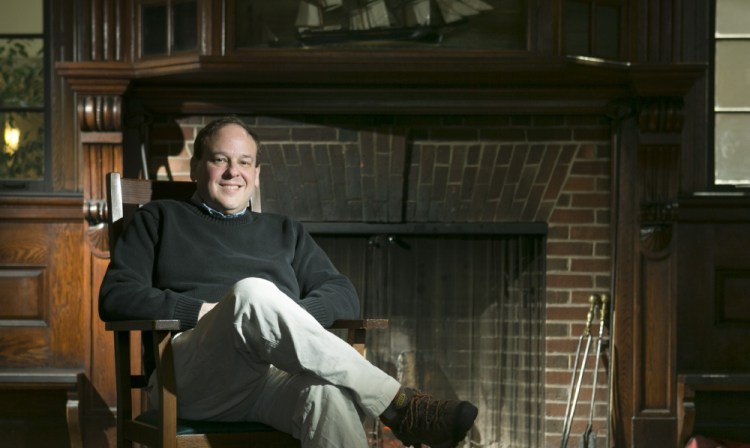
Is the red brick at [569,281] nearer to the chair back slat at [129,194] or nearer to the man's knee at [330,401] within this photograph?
the chair back slat at [129,194]

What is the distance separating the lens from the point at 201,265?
300 centimetres

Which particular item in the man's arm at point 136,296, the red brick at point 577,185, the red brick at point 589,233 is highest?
the red brick at point 577,185

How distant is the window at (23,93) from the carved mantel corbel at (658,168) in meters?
2.42

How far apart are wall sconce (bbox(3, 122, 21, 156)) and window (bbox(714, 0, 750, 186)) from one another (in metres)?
2.90

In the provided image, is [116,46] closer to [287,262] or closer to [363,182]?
[363,182]

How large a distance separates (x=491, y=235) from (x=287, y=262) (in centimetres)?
150

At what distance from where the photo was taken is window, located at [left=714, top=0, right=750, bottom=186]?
4.50 meters

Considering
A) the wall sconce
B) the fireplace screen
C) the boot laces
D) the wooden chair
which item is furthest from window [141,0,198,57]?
the boot laces

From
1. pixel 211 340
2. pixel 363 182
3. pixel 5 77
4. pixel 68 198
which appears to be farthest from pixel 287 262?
pixel 5 77

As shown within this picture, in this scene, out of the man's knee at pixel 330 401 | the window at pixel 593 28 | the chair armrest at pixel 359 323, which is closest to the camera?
the man's knee at pixel 330 401

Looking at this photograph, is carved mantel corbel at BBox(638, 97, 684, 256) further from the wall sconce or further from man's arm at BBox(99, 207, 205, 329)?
the wall sconce

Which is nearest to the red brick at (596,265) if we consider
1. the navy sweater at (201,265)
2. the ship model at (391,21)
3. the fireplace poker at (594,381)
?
the fireplace poker at (594,381)

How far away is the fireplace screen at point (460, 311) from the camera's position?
4.41m

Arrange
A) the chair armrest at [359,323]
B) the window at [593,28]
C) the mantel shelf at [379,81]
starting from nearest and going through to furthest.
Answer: the chair armrest at [359,323] → the mantel shelf at [379,81] → the window at [593,28]
